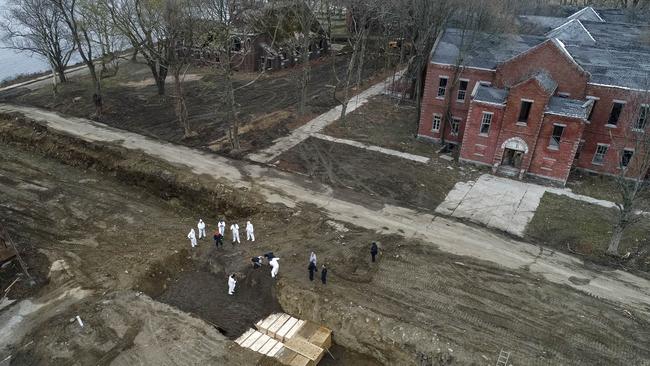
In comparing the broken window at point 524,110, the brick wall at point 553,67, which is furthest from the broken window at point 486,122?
the brick wall at point 553,67

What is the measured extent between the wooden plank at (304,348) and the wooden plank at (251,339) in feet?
4.19

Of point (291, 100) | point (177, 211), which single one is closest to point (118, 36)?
A: point (291, 100)

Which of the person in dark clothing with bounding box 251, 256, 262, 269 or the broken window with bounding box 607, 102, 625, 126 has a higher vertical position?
the broken window with bounding box 607, 102, 625, 126

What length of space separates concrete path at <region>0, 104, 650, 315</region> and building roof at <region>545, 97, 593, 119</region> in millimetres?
10384

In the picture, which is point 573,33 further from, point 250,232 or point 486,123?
point 250,232

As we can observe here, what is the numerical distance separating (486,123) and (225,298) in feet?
73.0

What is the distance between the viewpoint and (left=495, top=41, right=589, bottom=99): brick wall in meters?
30.0

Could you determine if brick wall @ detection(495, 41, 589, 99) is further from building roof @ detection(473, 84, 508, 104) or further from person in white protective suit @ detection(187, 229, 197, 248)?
person in white protective suit @ detection(187, 229, 197, 248)

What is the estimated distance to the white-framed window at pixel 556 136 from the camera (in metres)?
29.6

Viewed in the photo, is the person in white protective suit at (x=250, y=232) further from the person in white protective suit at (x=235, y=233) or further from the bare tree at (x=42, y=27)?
the bare tree at (x=42, y=27)

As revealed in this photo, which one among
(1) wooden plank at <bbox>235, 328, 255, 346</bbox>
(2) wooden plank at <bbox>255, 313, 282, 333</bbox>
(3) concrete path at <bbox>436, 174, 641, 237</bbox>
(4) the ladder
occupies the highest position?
(3) concrete path at <bbox>436, 174, 641, 237</bbox>

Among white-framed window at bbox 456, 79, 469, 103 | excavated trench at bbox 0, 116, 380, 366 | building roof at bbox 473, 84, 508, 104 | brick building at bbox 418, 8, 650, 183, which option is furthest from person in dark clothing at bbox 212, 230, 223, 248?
white-framed window at bbox 456, 79, 469, 103

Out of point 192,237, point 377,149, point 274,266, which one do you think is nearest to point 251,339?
point 274,266

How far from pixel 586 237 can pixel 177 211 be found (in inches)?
972
